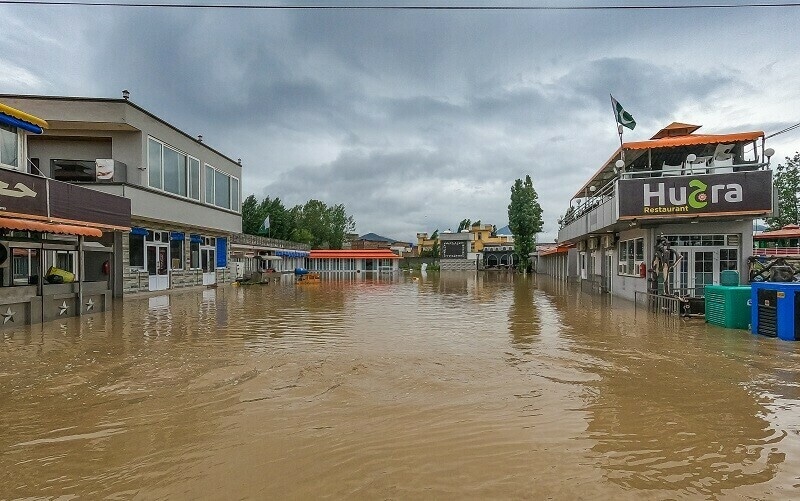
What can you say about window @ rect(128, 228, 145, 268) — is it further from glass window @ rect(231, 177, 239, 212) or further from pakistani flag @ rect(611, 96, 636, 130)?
pakistani flag @ rect(611, 96, 636, 130)

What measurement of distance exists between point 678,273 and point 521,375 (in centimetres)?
1292

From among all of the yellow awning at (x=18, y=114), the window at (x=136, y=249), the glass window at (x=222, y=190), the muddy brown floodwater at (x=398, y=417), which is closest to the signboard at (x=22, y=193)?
the yellow awning at (x=18, y=114)

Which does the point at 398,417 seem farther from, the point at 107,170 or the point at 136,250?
the point at 136,250

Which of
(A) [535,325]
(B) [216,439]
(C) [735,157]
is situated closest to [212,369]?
(B) [216,439]

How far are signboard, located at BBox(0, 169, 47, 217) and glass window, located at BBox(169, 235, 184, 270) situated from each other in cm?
1118

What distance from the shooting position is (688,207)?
15.6 metres

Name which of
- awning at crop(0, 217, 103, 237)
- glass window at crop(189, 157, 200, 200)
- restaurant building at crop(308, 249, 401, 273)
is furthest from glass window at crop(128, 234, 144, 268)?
restaurant building at crop(308, 249, 401, 273)

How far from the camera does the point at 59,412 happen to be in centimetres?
552

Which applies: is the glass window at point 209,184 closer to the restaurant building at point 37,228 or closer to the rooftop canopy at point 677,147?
the restaurant building at point 37,228

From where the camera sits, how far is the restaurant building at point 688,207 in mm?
15242

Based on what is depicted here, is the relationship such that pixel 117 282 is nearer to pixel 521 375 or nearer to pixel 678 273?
pixel 521 375

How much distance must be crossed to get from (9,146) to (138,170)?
22.7 ft

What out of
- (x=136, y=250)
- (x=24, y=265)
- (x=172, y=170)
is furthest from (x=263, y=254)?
(x=24, y=265)

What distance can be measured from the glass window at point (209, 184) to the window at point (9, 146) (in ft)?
42.7
